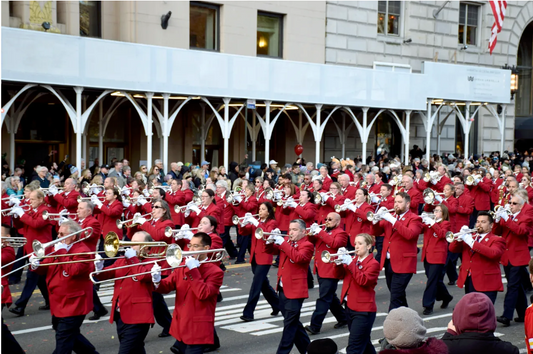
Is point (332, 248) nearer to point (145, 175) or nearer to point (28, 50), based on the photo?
point (145, 175)

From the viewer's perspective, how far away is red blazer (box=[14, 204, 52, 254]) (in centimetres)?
1194

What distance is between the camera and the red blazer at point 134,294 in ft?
26.2

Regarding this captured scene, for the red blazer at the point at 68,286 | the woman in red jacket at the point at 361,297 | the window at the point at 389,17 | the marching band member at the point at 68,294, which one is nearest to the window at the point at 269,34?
the window at the point at 389,17

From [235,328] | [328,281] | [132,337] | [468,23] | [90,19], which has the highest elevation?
[468,23]

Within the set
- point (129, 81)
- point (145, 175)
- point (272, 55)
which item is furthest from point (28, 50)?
point (272, 55)

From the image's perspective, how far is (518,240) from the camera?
37.8 feet

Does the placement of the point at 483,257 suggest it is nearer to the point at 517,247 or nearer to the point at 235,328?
the point at 517,247

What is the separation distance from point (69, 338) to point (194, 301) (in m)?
1.62

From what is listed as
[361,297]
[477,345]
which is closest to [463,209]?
[361,297]

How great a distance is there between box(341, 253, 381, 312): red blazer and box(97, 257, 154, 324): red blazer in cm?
228

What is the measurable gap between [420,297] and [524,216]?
227 cm

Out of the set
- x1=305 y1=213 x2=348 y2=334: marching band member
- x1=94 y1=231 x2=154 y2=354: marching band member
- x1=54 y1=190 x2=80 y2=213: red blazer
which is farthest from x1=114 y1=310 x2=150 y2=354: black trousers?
x1=54 y1=190 x2=80 y2=213: red blazer

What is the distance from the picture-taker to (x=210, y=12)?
94.2ft

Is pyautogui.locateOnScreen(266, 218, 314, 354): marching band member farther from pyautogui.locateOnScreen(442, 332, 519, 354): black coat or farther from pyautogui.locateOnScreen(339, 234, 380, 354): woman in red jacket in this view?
pyautogui.locateOnScreen(442, 332, 519, 354): black coat
